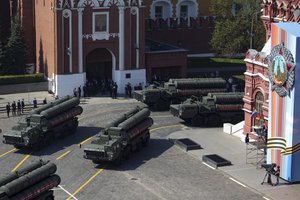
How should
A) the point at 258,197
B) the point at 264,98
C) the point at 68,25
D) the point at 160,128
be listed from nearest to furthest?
the point at 258,197 < the point at 264,98 < the point at 160,128 < the point at 68,25

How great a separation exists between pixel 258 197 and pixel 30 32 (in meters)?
42.4

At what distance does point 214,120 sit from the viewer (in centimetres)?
6612

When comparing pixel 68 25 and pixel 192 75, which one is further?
pixel 192 75

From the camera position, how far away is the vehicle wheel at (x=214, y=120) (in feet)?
216

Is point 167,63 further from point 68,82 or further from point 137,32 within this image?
point 68,82

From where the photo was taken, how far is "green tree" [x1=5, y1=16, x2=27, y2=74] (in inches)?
3118

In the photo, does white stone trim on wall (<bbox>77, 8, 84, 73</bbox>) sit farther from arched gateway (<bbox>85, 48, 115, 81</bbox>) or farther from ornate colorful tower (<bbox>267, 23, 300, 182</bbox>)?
ornate colorful tower (<bbox>267, 23, 300, 182</bbox>)

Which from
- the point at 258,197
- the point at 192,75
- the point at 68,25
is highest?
the point at 68,25

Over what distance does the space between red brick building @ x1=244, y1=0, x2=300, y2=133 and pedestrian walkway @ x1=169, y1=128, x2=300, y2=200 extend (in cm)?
246

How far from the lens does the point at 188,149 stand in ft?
190

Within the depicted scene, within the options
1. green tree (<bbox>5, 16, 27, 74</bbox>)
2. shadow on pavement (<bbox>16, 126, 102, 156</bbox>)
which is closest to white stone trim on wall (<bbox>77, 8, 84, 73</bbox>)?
green tree (<bbox>5, 16, 27, 74</bbox>)

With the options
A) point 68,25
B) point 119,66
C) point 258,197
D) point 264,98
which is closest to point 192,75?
point 119,66

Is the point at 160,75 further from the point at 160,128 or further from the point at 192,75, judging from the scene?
the point at 160,128

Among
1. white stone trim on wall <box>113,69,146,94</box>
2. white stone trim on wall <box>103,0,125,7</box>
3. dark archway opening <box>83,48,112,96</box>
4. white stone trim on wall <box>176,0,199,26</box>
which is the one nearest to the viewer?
white stone trim on wall <box>103,0,125,7</box>
